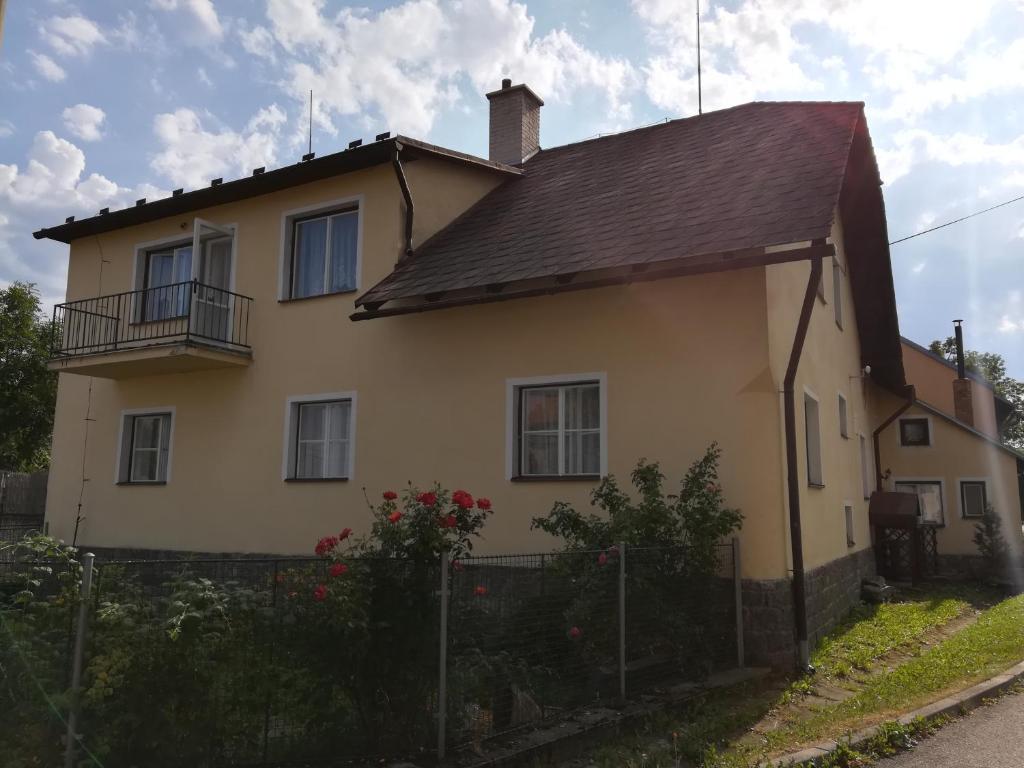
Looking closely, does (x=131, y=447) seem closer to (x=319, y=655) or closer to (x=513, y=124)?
(x=513, y=124)

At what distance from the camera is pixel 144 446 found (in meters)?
13.5

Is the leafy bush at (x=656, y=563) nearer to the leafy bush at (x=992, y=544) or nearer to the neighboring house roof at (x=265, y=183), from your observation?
the neighboring house roof at (x=265, y=183)

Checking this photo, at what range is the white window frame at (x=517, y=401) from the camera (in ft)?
31.6

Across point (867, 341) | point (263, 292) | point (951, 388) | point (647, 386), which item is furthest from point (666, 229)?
point (951, 388)

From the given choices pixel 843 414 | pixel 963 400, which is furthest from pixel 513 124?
pixel 963 400

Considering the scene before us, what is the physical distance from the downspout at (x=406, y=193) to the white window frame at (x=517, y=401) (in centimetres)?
262

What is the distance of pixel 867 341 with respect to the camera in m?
16.9

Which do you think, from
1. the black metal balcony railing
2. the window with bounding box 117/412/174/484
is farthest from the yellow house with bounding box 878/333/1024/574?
the window with bounding box 117/412/174/484

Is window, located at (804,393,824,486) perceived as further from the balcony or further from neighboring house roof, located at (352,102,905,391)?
the balcony

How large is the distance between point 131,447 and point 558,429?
7598 mm

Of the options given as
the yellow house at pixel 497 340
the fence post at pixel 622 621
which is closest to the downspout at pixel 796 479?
the yellow house at pixel 497 340

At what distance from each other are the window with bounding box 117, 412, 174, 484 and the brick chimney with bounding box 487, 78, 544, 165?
23.6 ft

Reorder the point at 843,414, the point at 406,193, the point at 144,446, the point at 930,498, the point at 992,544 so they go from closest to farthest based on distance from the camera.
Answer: the point at 406,193, the point at 144,446, the point at 843,414, the point at 992,544, the point at 930,498

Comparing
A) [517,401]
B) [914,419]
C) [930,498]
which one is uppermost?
[914,419]
